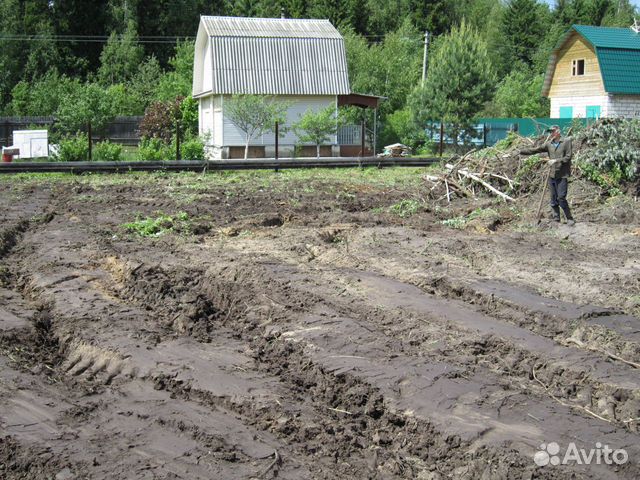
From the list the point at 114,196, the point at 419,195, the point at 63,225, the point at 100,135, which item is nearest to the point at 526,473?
the point at 63,225

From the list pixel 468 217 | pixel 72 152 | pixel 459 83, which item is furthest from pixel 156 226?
pixel 459 83

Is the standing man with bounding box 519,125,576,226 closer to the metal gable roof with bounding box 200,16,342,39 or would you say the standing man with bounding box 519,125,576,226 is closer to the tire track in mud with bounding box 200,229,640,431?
the tire track in mud with bounding box 200,229,640,431

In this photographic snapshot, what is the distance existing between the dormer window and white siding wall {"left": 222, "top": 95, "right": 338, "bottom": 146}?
1577cm

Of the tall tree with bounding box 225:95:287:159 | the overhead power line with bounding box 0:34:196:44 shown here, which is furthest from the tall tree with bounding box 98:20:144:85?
the tall tree with bounding box 225:95:287:159

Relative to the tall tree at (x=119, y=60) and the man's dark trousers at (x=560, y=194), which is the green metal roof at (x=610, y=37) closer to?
the tall tree at (x=119, y=60)

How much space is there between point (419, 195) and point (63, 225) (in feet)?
28.3

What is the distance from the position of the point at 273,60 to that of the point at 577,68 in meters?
18.8

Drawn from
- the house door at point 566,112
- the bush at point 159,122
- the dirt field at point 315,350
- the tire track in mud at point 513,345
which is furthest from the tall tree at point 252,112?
the tire track in mud at point 513,345

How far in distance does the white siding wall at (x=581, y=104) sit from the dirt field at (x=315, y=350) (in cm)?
3071

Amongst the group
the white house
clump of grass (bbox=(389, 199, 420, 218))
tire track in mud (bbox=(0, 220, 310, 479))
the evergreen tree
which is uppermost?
the evergreen tree

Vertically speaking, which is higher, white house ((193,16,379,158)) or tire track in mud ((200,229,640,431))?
white house ((193,16,379,158))

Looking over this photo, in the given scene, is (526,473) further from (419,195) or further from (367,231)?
(419,195)

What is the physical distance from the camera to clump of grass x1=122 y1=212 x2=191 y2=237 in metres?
14.2

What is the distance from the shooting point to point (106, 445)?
542 centimetres
